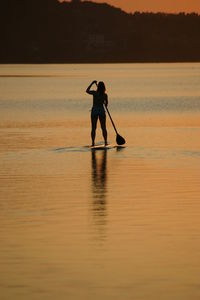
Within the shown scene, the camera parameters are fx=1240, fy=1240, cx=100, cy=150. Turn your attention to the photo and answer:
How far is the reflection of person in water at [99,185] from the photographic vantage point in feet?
46.2

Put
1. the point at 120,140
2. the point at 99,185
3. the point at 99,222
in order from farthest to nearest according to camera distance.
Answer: the point at 120,140
the point at 99,185
the point at 99,222

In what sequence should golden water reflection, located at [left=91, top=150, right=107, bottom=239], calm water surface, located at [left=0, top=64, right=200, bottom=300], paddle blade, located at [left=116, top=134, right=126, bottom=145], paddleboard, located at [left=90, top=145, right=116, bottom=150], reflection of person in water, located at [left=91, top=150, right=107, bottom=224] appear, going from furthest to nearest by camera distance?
paddle blade, located at [left=116, top=134, right=126, bottom=145] < paddleboard, located at [left=90, top=145, right=116, bottom=150] < reflection of person in water, located at [left=91, top=150, right=107, bottom=224] < golden water reflection, located at [left=91, top=150, right=107, bottom=239] < calm water surface, located at [left=0, top=64, right=200, bottom=300]

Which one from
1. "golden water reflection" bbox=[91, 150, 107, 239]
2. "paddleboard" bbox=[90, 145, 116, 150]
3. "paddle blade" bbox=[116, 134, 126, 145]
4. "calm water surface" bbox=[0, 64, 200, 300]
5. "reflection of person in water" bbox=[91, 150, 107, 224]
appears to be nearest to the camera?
"calm water surface" bbox=[0, 64, 200, 300]

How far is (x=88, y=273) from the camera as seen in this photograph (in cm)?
1009

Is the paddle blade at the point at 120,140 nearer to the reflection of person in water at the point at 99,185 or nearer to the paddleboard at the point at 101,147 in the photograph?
the paddleboard at the point at 101,147

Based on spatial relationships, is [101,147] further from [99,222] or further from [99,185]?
[99,222]

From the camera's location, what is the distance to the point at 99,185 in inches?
675

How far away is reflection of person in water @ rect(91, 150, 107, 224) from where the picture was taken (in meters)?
14.1

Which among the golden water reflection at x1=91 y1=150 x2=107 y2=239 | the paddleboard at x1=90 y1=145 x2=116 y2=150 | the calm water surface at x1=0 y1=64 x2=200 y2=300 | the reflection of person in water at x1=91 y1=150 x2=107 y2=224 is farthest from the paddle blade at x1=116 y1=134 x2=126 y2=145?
the reflection of person in water at x1=91 y1=150 x2=107 y2=224

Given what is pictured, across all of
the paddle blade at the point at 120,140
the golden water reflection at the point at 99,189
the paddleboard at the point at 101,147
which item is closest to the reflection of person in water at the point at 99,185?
the golden water reflection at the point at 99,189

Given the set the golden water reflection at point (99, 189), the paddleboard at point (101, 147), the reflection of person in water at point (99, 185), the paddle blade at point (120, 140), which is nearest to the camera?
the golden water reflection at point (99, 189)

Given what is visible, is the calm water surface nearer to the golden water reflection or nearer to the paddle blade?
the golden water reflection

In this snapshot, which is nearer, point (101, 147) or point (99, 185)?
point (99, 185)

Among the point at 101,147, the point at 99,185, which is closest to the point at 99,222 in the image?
the point at 99,185
